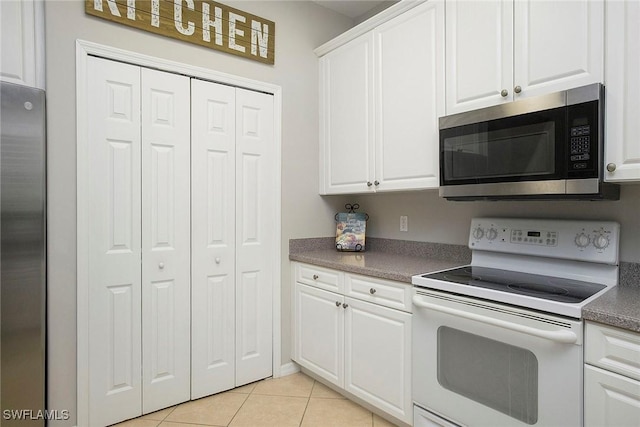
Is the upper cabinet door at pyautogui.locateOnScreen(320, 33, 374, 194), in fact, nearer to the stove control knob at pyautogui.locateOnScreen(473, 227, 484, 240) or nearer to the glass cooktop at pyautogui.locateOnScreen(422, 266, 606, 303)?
the stove control knob at pyautogui.locateOnScreen(473, 227, 484, 240)

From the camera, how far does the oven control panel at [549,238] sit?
160cm

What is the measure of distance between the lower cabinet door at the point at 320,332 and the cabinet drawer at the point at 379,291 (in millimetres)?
133

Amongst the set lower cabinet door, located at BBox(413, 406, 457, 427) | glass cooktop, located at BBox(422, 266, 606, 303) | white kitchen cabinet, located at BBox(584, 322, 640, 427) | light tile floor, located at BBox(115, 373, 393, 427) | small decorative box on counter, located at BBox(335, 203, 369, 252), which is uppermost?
small decorative box on counter, located at BBox(335, 203, 369, 252)

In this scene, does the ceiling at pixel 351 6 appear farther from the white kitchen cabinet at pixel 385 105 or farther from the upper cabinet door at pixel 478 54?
the upper cabinet door at pixel 478 54

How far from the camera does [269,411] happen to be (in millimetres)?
2129

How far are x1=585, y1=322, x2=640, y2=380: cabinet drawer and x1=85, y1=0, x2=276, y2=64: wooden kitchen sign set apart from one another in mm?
2353

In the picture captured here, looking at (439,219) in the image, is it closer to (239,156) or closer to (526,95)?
(526,95)

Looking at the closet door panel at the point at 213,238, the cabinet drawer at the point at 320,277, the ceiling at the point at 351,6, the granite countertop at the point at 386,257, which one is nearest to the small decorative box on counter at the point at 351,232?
the granite countertop at the point at 386,257

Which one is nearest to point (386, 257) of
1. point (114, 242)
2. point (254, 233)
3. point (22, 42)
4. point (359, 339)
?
point (359, 339)

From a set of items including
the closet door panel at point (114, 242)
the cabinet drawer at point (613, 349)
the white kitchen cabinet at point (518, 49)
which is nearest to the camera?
the cabinet drawer at point (613, 349)

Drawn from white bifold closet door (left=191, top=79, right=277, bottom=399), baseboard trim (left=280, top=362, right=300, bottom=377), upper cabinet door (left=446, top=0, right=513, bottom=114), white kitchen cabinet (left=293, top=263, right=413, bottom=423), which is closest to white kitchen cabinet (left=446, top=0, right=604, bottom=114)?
upper cabinet door (left=446, top=0, right=513, bottom=114)

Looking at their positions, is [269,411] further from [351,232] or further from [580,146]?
[580,146]

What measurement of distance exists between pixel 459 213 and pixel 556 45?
1.01 meters

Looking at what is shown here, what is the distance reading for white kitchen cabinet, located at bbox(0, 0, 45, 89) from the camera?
1.67 m
